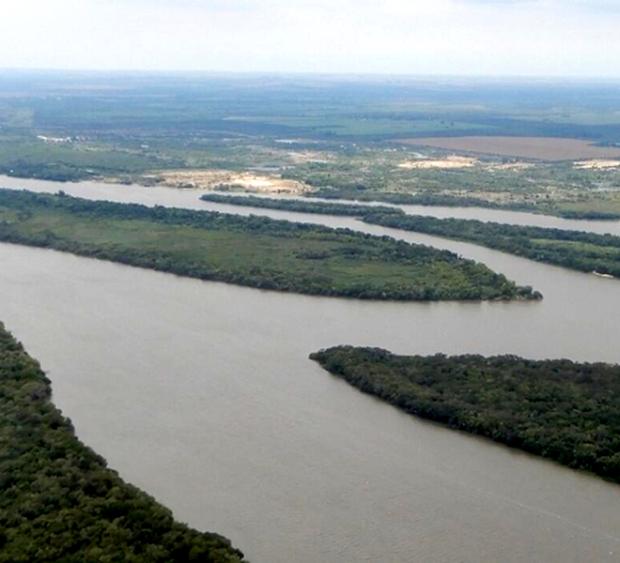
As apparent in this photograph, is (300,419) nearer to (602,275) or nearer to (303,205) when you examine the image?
(602,275)

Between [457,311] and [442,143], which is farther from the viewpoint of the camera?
[442,143]

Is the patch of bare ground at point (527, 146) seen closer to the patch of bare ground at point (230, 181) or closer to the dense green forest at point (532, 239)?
the patch of bare ground at point (230, 181)

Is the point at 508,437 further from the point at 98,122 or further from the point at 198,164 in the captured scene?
the point at 98,122

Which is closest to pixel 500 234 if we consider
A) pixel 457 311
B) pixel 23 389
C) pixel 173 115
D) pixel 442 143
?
pixel 457 311

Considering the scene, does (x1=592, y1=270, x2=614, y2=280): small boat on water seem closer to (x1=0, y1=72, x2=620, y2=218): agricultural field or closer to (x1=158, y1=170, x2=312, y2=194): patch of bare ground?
(x1=0, y1=72, x2=620, y2=218): agricultural field

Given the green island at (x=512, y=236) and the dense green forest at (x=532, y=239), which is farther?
the green island at (x=512, y=236)

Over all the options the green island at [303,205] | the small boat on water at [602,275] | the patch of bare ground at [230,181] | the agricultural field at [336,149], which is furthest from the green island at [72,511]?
the patch of bare ground at [230,181]
